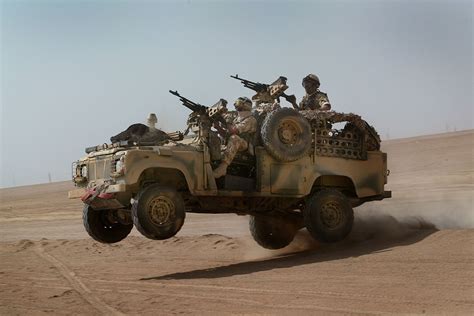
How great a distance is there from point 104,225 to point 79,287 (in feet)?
6.64

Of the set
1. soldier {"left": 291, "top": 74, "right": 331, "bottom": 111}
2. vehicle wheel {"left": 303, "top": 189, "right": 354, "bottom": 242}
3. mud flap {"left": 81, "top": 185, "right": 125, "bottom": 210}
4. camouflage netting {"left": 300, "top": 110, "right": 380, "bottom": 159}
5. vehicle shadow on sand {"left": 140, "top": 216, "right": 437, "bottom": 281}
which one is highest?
soldier {"left": 291, "top": 74, "right": 331, "bottom": 111}

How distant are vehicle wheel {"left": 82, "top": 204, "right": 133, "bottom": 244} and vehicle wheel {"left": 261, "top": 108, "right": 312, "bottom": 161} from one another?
2621 mm

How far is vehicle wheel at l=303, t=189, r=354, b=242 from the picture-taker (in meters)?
11.7

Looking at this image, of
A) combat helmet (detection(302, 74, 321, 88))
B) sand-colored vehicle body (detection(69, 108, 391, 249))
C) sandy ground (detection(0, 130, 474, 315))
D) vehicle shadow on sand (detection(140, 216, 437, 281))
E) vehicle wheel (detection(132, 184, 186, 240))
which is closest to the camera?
sandy ground (detection(0, 130, 474, 315))

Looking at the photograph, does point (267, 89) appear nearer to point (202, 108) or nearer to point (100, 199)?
point (202, 108)

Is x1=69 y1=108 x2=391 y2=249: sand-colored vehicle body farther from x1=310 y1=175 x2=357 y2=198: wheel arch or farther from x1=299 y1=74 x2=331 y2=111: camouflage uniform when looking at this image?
x1=299 y1=74 x2=331 y2=111: camouflage uniform

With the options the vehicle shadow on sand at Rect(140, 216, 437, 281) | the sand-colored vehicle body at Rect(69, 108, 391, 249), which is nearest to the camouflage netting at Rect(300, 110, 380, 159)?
the sand-colored vehicle body at Rect(69, 108, 391, 249)

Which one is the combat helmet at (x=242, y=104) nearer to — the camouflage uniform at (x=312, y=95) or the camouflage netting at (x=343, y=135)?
the camouflage netting at (x=343, y=135)

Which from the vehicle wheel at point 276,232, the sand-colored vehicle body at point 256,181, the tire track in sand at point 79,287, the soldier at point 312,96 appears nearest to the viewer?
the tire track in sand at point 79,287

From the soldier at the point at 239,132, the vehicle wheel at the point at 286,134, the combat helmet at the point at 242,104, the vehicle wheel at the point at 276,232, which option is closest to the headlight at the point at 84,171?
the soldier at the point at 239,132

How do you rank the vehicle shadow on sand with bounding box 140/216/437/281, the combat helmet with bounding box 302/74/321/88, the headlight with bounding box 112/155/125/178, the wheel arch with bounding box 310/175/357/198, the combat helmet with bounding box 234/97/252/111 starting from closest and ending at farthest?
the headlight with bounding box 112/155/125/178
the vehicle shadow on sand with bounding box 140/216/437/281
the combat helmet with bounding box 234/97/252/111
the wheel arch with bounding box 310/175/357/198
the combat helmet with bounding box 302/74/321/88

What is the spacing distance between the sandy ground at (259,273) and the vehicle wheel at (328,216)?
0.94 ft

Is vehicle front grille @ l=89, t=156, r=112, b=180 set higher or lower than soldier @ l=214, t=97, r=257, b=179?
lower

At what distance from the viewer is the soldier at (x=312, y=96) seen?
1304cm
